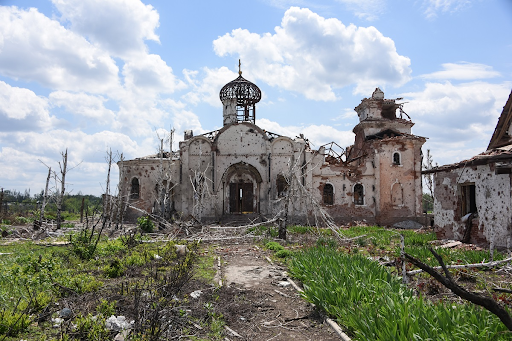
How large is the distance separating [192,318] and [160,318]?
776mm

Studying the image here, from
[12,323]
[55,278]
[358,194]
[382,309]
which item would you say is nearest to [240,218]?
[358,194]

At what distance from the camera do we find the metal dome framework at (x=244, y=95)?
89.1ft

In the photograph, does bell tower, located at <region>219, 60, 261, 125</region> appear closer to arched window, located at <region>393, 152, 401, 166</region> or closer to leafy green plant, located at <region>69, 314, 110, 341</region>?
arched window, located at <region>393, 152, 401, 166</region>

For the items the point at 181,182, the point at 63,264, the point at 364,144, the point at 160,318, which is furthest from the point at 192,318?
the point at 364,144

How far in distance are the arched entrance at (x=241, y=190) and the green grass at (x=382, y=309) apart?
54.6 ft

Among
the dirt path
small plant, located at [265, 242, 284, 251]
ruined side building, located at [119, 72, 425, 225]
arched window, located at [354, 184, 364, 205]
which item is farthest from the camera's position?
arched window, located at [354, 184, 364, 205]

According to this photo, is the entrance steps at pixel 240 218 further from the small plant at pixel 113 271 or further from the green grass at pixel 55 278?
the small plant at pixel 113 271

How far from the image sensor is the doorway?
2472 centimetres

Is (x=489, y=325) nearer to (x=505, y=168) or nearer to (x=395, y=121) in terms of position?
(x=505, y=168)

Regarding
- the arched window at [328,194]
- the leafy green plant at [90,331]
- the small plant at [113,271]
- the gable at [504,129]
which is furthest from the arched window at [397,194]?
the leafy green plant at [90,331]

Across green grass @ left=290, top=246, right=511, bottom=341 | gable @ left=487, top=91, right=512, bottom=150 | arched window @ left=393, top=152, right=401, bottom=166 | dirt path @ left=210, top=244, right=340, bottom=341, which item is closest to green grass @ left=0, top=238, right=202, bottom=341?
dirt path @ left=210, top=244, right=340, bottom=341

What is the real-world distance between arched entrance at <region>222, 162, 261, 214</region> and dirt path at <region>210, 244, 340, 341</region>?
1397cm

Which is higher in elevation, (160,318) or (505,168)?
(505,168)

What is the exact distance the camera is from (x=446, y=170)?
14625mm
